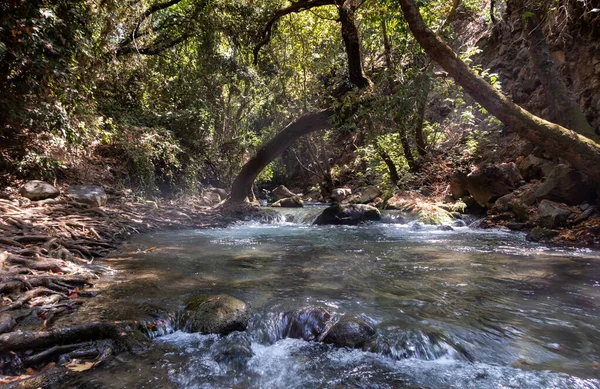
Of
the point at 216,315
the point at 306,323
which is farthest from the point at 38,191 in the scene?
the point at 306,323

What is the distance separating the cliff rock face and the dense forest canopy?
0.38 ft

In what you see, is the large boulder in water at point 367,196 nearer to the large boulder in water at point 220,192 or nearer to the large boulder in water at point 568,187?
the large boulder in water at point 220,192

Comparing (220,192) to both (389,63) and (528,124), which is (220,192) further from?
(528,124)

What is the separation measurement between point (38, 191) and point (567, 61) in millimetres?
15753

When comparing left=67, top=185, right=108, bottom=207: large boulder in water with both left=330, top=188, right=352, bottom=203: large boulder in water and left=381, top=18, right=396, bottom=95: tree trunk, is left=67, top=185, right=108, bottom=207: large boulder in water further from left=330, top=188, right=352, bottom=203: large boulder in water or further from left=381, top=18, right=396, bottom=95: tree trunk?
left=330, top=188, right=352, bottom=203: large boulder in water

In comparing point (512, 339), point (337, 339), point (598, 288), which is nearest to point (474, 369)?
point (512, 339)

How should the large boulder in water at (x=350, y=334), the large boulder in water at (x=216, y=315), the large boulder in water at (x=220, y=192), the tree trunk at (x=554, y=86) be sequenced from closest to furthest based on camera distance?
the large boulder in water at (x=350, y=334)
the large boulder in water at (x=216, y=315)
the tree trunk at (x=554, y=86)
the large boulder in water at (x=220, y=192)

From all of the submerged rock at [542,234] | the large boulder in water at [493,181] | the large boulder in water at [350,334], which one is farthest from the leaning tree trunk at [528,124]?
the large boulder in water at [350,334]

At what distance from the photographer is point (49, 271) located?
4723mm

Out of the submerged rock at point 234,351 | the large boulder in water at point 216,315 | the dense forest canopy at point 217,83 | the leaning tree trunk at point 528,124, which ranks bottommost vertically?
the submerged rock at point 234,351

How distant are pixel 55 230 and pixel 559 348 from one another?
A: 8006 millimetres

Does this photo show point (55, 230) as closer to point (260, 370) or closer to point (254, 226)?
point (260, 370)

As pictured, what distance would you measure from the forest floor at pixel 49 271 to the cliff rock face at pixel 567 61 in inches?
385

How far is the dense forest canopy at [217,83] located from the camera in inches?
262
